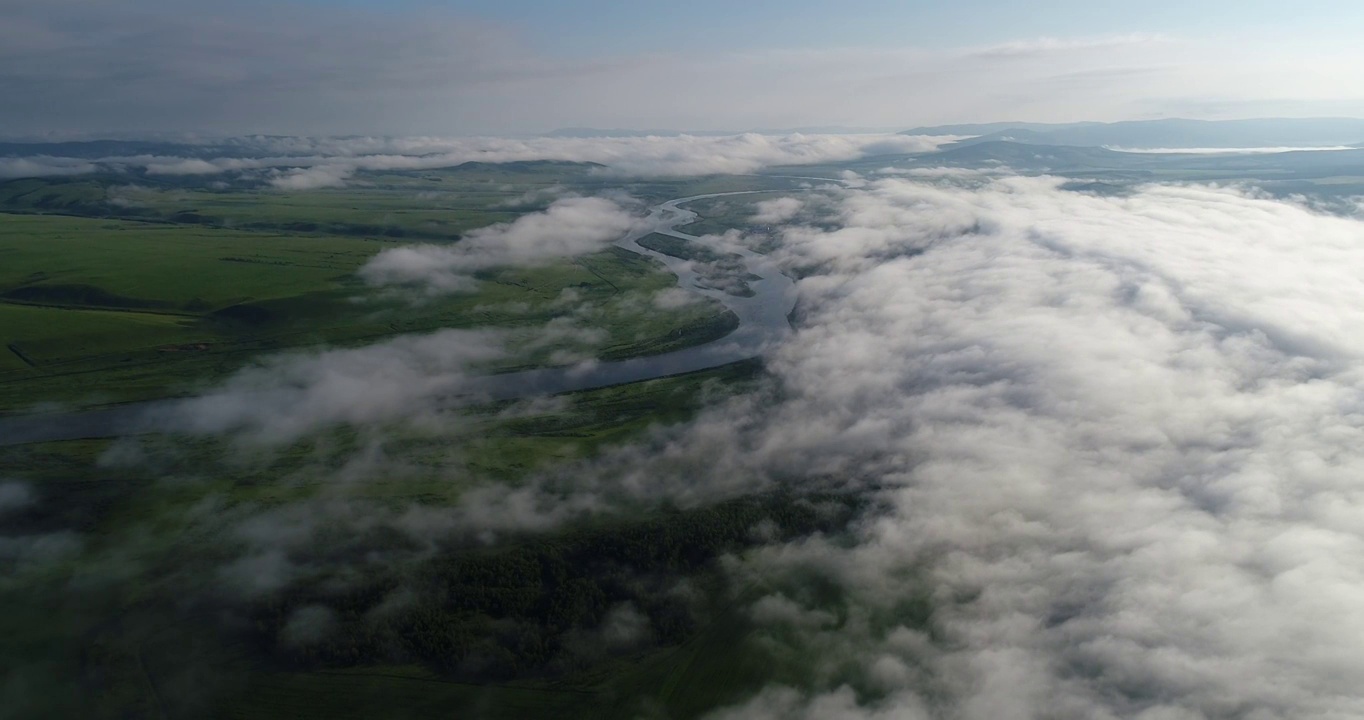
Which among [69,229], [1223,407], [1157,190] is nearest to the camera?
[1223,407]

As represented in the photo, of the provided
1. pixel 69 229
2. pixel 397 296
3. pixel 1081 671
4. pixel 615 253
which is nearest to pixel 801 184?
pixel 615 253

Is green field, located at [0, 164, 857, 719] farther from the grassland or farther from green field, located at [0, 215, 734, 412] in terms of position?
green field, located at [0, 215, 734, 412]

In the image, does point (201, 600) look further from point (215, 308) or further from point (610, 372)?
point (215, 308)

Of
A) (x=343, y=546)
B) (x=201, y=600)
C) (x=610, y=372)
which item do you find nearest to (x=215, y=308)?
(x=610, y=372)

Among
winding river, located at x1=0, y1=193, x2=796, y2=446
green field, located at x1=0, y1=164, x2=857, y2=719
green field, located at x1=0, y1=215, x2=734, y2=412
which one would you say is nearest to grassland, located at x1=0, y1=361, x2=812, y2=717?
green field, located at x1=0, y1=164, x2=857, y2=719

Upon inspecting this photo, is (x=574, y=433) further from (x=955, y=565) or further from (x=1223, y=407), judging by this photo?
(x=1223, y=407)

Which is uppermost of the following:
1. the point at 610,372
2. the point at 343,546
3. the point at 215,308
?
the point at 215,308

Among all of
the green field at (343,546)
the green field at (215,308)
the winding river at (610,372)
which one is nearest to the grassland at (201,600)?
the green field at (343,546)

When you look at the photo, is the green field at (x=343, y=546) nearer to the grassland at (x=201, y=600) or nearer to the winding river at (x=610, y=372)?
the grassland at (x=201, y=600)

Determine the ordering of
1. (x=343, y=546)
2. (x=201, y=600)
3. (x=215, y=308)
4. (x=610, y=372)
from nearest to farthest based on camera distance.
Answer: (x=201, y=600) < (x=343, y=546) < (x=610, y=372) < (x=215, y=308)
